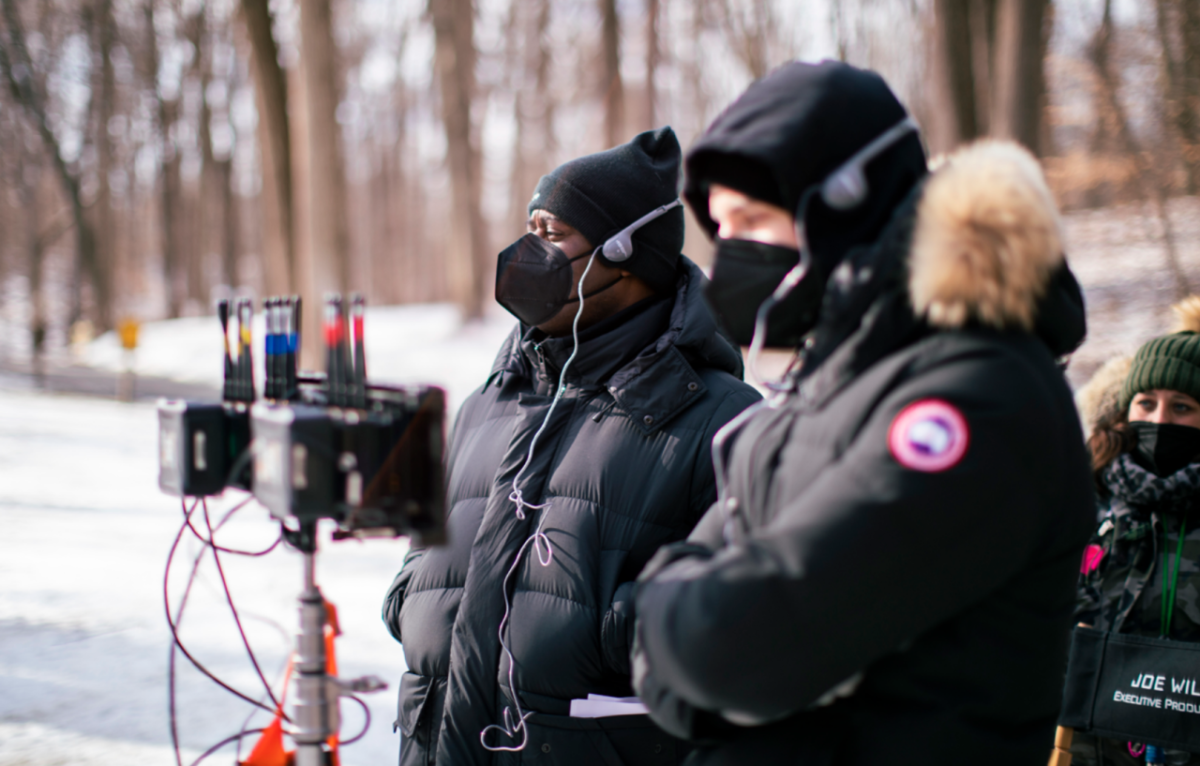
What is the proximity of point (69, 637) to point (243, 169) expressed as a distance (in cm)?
3689

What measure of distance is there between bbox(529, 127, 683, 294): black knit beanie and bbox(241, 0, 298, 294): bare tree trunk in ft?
40.8

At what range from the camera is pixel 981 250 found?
Answer: 120 cm

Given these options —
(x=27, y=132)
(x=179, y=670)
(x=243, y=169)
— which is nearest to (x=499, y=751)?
(x=179, y=670)

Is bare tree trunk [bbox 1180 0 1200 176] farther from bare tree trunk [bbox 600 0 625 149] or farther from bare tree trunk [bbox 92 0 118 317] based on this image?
bare tree trunk [bbox 92 0 118 317]

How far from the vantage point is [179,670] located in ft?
14.5

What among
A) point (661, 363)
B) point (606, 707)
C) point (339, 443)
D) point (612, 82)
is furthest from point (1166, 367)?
point (612, 82)

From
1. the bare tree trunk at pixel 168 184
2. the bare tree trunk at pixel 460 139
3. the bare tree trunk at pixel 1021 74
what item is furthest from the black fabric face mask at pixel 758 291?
the bare tree trunk at pixel 168 184

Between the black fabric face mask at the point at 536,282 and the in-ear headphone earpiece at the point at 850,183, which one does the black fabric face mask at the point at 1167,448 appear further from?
the in-ear headphone earpiece at the point at 850,183

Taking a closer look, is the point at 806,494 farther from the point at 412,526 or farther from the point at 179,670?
the point at 179,670

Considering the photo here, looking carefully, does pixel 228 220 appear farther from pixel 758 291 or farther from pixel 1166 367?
pixel 758 291

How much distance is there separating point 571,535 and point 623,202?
3.01 ft

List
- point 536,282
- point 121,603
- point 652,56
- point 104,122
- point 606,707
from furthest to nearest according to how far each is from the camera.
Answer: point 104,122 < point 652,56 < point 121,603 < point 536,282 < point 606,707

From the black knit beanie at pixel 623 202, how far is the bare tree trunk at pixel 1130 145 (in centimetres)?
1227

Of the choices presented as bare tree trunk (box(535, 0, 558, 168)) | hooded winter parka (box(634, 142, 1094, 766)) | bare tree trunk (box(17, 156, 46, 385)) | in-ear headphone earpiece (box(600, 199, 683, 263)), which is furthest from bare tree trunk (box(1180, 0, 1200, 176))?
bare tree trunk (box(17, 156, 46, 385))
